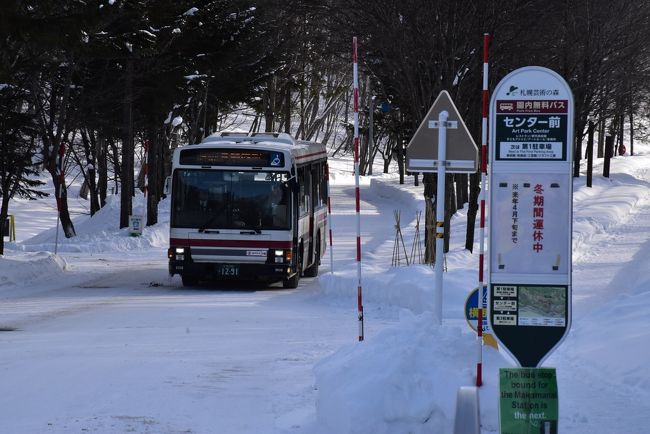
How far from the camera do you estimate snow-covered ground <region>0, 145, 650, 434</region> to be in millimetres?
7898

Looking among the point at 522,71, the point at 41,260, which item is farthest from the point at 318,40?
the point at 522,71

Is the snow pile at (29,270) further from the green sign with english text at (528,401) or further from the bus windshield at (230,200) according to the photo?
the green sign with english text at (528,401)

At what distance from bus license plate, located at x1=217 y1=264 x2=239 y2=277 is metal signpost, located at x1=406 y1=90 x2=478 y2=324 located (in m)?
9.55

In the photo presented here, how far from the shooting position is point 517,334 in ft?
23.6

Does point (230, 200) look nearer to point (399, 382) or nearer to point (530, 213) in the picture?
point (399, 382)

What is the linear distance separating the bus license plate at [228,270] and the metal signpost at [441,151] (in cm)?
955

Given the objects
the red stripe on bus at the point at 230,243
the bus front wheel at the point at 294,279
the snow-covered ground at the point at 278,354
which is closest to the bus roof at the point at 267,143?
the red stripe on bus at the point at 230,243

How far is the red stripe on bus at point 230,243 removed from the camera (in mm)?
20688

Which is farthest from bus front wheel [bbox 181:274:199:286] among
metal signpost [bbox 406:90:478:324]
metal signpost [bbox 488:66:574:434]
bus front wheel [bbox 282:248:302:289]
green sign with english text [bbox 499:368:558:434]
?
green sign with english text [bbox 499:368:558:434]

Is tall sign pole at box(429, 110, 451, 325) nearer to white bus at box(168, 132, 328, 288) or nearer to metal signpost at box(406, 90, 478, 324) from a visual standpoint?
metal signpost at box(406, 90, 478, 324)

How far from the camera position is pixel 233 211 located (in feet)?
68.3

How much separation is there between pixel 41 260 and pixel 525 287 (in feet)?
61.9

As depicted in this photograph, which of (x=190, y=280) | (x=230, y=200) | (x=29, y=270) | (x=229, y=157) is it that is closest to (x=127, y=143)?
(x=29, y=270)

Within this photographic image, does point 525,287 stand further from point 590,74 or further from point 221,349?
point 590,74
